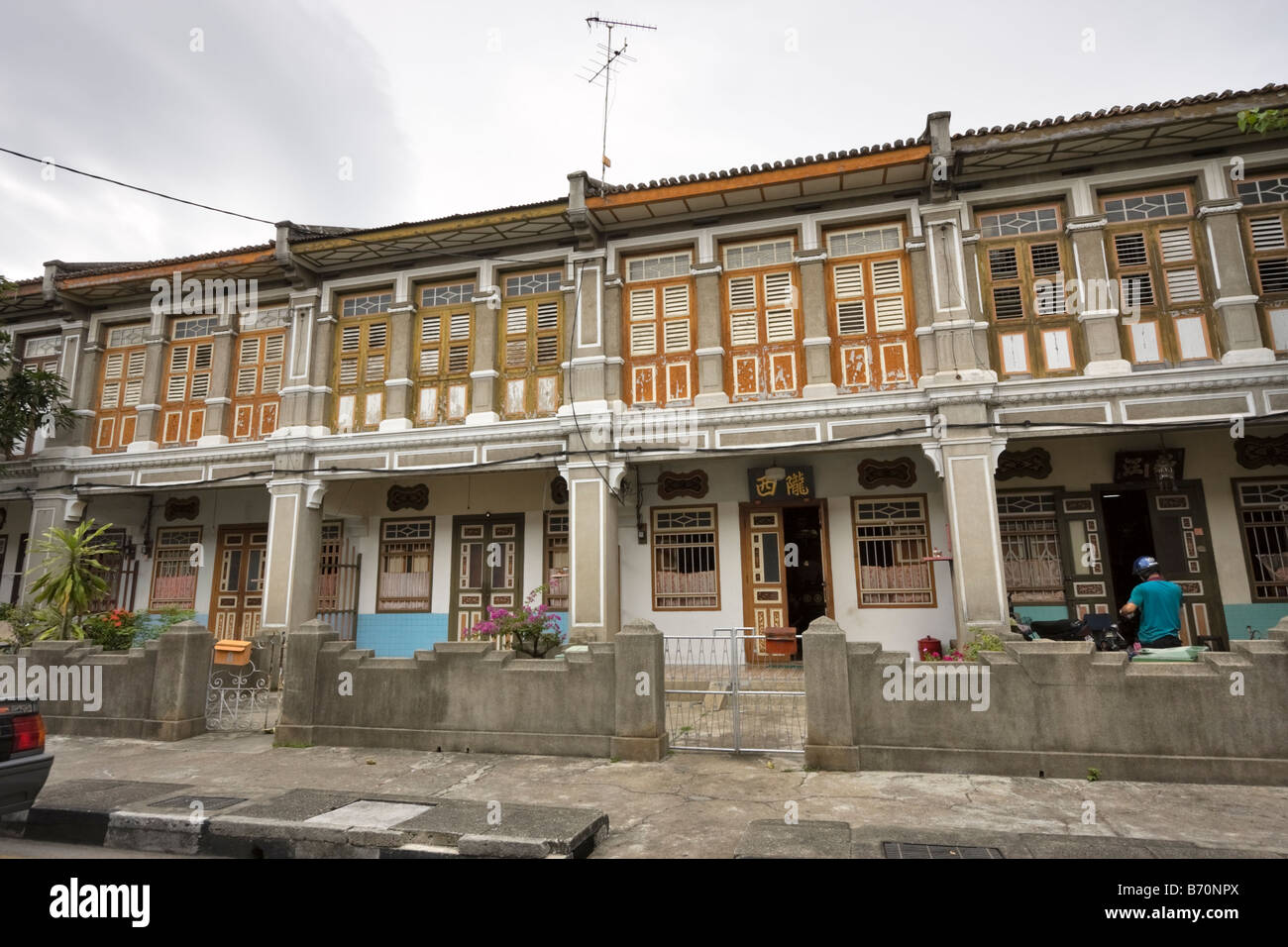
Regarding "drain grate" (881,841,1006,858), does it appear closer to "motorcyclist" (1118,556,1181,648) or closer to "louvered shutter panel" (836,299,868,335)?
"motorcyclist" (1118,556,1181,648)

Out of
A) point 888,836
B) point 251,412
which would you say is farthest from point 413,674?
point 251,412

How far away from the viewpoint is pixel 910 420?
35.4 ft

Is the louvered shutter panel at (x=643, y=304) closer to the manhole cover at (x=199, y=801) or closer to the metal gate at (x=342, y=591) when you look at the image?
the metal gate at (x=342, y=591)

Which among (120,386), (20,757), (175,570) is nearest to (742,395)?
(20,757)

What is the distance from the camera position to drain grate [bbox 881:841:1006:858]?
3.85 m

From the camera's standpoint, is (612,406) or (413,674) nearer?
(413,674)

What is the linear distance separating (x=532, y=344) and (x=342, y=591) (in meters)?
6.49

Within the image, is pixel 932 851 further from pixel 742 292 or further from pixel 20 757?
pixel 742 292

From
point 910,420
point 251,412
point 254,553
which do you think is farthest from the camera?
A: point 254,553

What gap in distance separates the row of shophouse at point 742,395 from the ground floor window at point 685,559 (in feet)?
0.22

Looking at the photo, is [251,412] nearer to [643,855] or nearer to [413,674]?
[413,674]

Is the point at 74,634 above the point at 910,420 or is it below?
below

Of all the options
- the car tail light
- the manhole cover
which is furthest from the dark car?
the manhole cover
